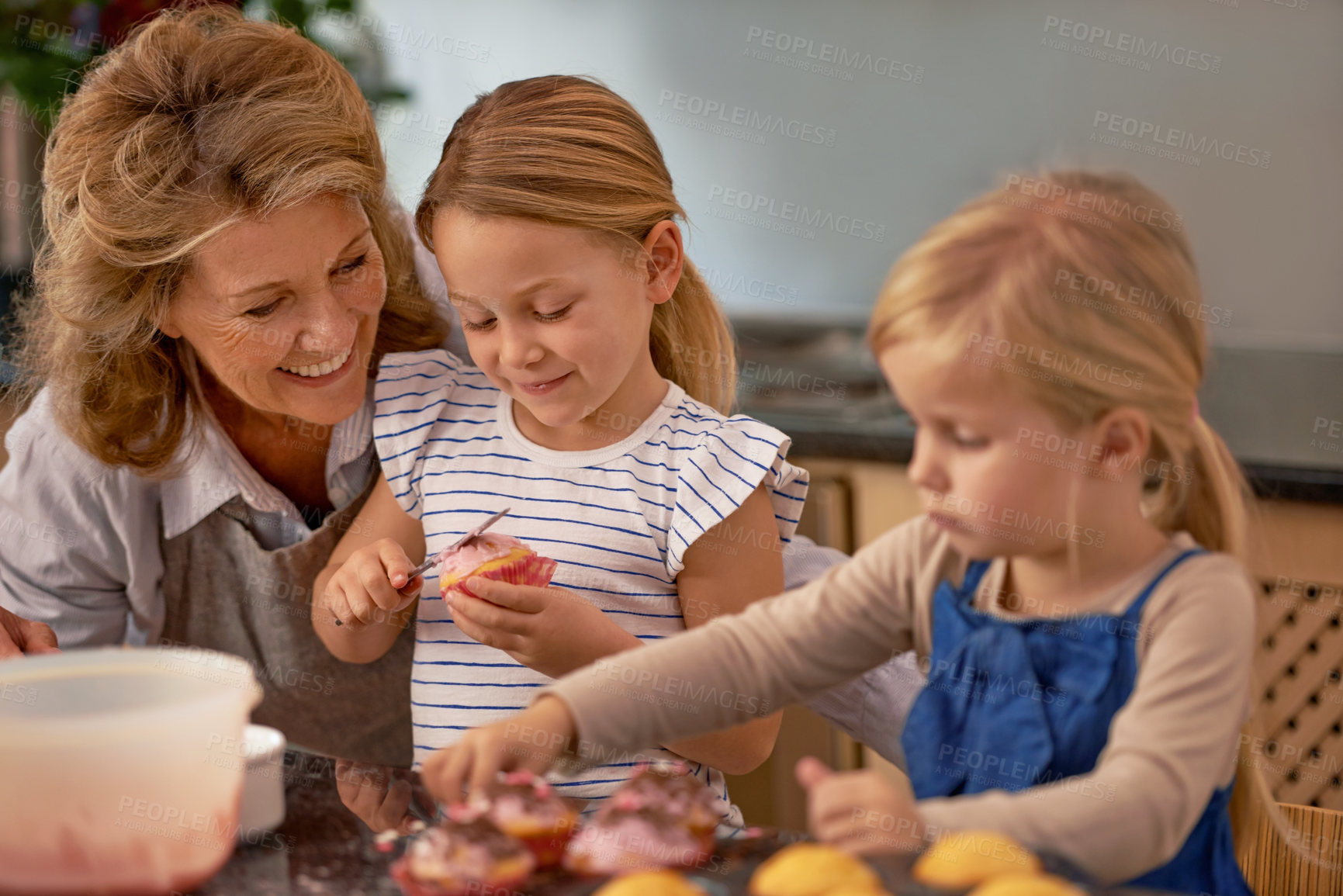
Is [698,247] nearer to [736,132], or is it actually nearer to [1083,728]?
[736,132]

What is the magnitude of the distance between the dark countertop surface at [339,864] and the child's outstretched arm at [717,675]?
0.25 feet

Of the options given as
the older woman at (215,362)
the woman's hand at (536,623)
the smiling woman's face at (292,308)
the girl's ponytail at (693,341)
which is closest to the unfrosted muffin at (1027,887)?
the woman's hand at (536,623)

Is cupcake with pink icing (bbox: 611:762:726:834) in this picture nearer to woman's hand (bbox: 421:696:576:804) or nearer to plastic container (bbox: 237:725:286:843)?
woman's hand (bbox: 421:696:576:804)

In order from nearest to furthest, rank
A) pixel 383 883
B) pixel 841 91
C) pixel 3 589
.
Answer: pixel 383 883, pixel 3 589, pixel 841 91

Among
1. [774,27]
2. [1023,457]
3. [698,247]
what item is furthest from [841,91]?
[1023,457]

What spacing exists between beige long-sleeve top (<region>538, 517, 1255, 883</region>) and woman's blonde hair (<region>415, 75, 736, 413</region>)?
412 mm

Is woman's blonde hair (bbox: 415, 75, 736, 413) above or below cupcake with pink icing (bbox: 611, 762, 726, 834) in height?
above

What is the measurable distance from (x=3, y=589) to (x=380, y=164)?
2.27ft

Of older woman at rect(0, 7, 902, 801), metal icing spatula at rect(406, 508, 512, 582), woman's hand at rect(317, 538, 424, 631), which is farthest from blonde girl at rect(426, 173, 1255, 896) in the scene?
older woman at rect(0, 7, 902, 801)

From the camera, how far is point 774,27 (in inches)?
110

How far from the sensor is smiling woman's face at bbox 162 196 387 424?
1195mm

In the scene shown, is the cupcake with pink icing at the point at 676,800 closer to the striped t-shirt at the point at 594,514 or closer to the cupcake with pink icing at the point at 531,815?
the cupcake with pink icing at the point at 531,815

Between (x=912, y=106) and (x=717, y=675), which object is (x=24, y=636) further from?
(x=912, y=106)

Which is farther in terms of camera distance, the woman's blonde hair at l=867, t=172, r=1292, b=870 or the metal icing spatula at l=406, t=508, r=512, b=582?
the metal icing spatula at l=406, t=508, r=512, b=582
